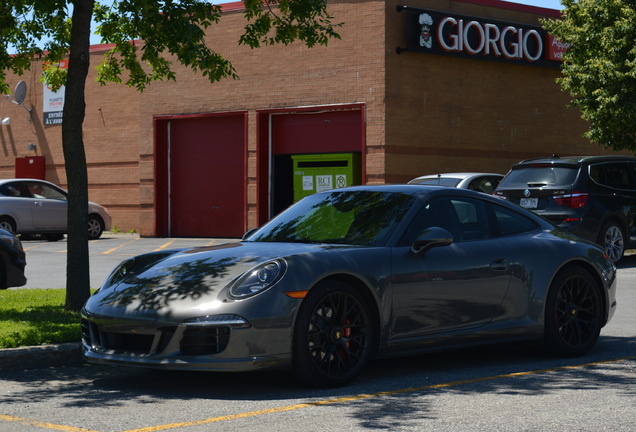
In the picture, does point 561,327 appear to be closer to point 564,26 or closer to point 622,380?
point 622,380

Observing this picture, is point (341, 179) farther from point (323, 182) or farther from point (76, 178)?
point (76, 178)

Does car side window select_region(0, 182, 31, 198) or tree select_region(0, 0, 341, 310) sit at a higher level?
tree select_region(0, 0, 341, 310)

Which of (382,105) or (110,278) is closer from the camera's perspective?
(110,278)

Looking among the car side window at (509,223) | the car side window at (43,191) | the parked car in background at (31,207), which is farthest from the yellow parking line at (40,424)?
the car side window at (43,191)

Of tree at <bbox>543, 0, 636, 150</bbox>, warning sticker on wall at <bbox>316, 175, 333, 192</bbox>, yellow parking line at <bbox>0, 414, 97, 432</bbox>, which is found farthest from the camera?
warning sticker on wall at <bbox>316, 175, 333, 192</bbox>

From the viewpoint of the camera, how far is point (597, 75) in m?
22.8

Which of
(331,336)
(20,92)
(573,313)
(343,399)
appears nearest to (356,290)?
(331,336)

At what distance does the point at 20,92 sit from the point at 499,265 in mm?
28185

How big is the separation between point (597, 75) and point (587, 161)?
23.3 ft

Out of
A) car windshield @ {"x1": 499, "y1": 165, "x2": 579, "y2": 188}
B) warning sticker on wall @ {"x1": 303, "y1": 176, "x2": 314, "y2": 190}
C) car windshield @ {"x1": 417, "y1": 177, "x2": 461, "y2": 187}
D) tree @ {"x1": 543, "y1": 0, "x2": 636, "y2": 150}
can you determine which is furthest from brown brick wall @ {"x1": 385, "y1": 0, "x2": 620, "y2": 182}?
car windshield @ {"x1": 499, "y1": 165, "x2": 579, "y2": 188}

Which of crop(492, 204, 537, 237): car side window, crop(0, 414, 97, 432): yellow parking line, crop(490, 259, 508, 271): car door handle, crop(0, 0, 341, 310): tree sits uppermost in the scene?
crop(0, 0, 341, 310): tree

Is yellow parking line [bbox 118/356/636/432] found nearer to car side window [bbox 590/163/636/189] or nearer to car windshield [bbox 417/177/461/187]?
car side window [bbox 590/163/636/189]

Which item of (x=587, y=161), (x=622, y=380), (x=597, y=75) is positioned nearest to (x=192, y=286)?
(x=622, y=380)

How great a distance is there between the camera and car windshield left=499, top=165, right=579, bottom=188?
1625 cm
